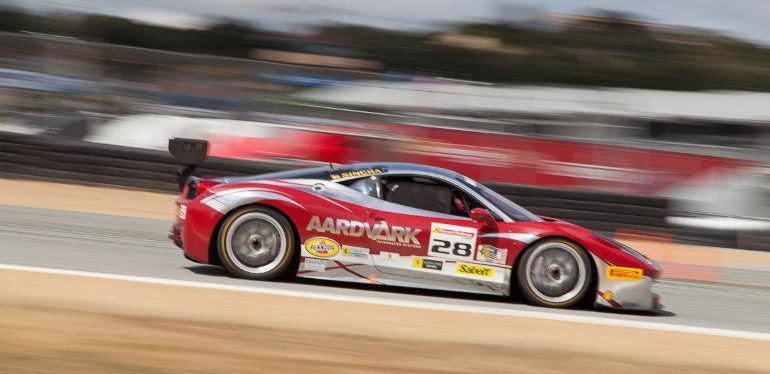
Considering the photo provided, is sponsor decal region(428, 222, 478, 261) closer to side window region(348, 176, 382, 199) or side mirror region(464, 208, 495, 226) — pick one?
side mirror region(464, 208, 495, 226)

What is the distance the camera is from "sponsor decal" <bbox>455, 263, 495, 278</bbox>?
712 cm

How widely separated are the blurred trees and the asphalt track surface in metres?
17.0

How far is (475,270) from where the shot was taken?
7.14 metres

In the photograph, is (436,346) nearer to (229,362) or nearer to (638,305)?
(229,362)

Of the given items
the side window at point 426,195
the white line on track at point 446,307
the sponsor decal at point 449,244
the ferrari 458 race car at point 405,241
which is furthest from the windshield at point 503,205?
the white line on track at point 446,307

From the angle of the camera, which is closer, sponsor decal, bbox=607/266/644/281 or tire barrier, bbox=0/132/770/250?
sponsor decal, bbox=607/266/644/281

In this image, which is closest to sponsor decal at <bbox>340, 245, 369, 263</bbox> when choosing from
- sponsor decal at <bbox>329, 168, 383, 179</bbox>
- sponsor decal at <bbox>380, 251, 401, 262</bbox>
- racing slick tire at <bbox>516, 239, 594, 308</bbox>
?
sponsor decal at <bbox>380, 251, 401, 262</bbox>

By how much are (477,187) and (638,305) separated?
1.52m

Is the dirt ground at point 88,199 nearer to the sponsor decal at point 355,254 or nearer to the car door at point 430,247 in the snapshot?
the sponsor decal at point 355,254

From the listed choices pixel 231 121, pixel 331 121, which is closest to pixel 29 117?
pixel 231 121

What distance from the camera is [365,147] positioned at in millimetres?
15539

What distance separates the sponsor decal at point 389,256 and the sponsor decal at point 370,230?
8cm

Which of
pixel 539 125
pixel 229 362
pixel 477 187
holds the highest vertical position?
pixel 539 125

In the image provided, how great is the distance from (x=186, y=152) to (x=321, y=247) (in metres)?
1.50
